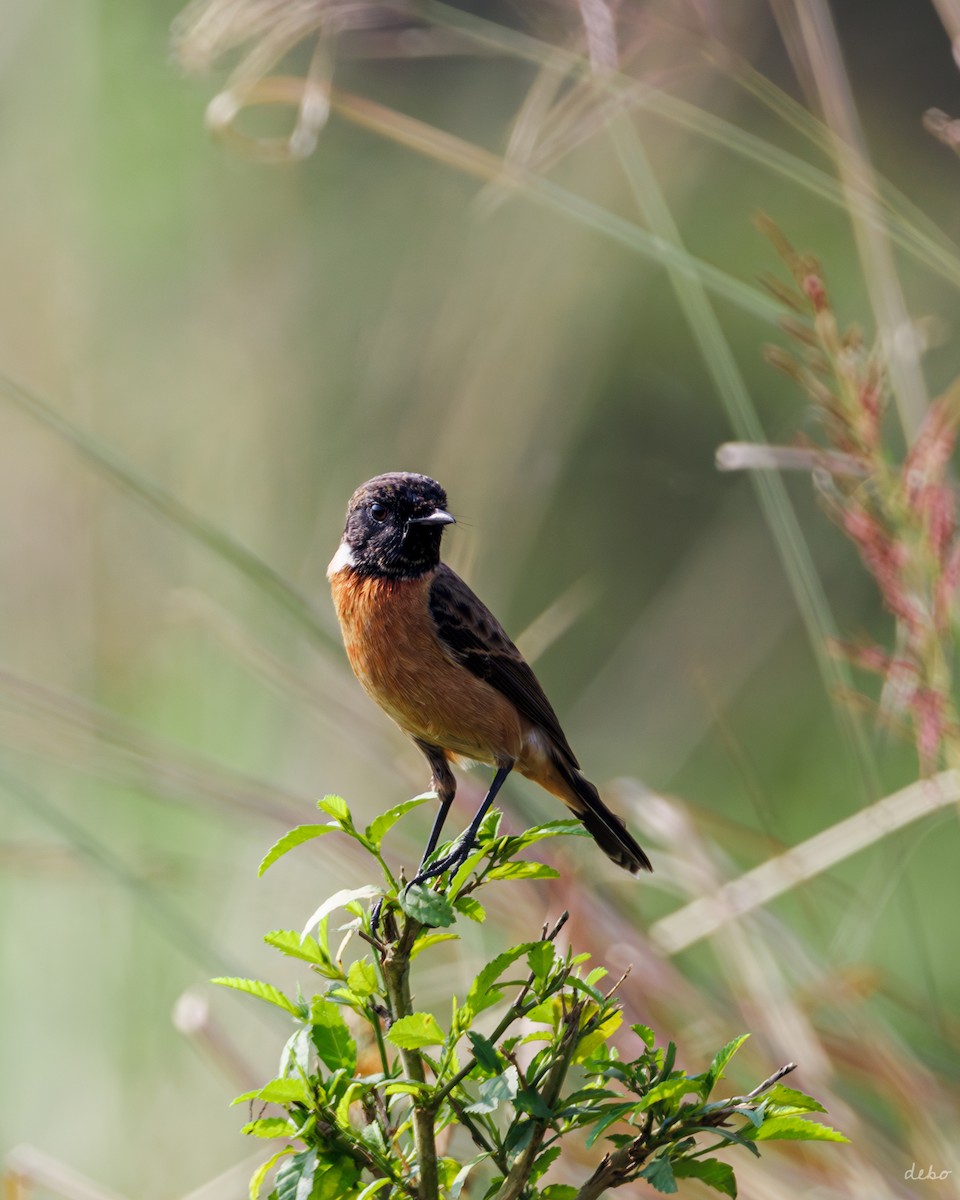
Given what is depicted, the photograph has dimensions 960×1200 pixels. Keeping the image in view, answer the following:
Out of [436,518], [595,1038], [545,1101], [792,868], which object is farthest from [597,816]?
[545,1101]

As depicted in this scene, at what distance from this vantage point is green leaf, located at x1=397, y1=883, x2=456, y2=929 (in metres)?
1.09

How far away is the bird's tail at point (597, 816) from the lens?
1.96 metres

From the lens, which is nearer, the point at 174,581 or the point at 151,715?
the point at 174,581

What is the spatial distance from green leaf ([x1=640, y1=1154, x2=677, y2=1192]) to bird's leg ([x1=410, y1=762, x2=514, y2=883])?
1.56ft

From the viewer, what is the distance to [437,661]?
218 cm

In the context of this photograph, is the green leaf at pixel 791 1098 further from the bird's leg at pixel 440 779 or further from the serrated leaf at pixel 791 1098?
the bird's leg at pixel 440 779

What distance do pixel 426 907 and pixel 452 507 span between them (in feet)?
6.75

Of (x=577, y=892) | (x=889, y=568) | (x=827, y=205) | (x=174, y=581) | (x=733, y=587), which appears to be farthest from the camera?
(x=827, y=205)

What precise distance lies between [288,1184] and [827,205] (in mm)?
5236

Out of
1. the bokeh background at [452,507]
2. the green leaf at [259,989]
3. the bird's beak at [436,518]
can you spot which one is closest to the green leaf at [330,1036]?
the green leaf at [259,989]

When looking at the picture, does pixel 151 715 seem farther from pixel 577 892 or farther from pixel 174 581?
pixel 577 892

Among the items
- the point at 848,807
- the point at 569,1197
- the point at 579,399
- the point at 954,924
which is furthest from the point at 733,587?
the point at 569,1197

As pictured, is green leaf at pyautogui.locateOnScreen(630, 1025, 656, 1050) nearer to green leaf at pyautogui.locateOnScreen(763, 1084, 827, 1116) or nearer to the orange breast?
green leaf at pyautogui.locateOnScreen(763, 1084, 827, 1116)

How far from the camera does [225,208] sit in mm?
4496
